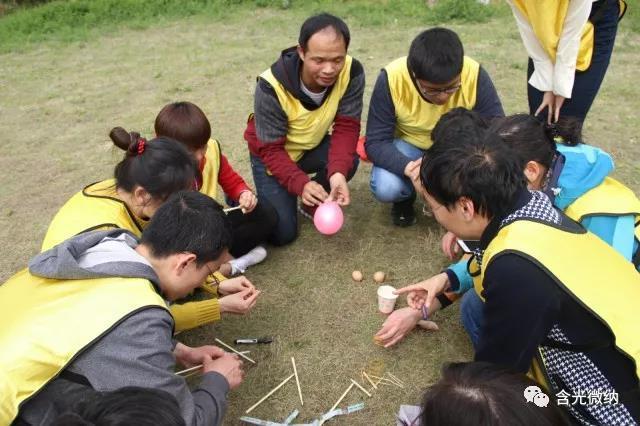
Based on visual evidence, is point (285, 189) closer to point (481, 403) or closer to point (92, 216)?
point (92, 216)

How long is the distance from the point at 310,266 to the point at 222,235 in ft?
4.92

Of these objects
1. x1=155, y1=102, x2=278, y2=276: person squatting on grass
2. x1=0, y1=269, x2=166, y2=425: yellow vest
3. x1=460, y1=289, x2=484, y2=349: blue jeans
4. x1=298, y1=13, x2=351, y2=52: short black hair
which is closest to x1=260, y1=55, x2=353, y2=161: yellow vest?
x1=298, y1=13, x2=351, y2=52: short black hair

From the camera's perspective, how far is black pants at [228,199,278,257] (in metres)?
3.57

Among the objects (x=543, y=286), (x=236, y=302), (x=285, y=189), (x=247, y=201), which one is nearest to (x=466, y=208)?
(x=543, y=286)

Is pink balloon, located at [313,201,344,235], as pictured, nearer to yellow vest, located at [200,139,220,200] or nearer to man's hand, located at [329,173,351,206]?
man's hand, located at [329,173,351,206]

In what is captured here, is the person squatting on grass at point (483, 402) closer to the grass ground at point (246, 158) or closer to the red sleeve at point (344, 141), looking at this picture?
the grass ground at point (246, 158)

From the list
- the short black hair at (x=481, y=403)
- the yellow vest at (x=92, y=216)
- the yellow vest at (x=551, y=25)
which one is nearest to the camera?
the short black hair at (x=481, y=403)

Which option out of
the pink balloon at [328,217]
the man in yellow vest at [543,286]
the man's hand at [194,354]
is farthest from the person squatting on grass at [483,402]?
the pink balloon at [328,217]

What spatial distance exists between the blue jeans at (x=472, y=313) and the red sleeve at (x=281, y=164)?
1.33m

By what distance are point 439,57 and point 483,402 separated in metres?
2.31

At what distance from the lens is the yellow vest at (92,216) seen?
2.46 meters

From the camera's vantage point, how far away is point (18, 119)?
20.4 ft

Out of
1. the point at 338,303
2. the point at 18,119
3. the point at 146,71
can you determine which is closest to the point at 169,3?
the point at 146,71

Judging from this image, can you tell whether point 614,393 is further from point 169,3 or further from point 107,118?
point 169,3
